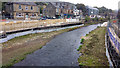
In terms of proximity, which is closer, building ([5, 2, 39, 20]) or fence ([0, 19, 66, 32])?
fence ([0, 19, 66, 32])

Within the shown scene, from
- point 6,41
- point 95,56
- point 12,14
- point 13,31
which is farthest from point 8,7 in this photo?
point 95,56

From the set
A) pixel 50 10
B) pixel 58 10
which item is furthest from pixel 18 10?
pixel 58 10

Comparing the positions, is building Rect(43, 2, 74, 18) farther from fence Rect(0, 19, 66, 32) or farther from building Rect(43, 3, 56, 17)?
fence Rect(0, 19, 66, 32)

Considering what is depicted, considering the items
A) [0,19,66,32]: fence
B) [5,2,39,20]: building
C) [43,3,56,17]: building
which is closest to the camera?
[0,19,66,32]: fence

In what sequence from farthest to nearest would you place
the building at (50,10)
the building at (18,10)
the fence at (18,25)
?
the building at (50,10) → the building at (18,10) → the fence at (18,25)

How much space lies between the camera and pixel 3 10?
50.8m

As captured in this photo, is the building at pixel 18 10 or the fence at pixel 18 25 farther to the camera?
the building at pixel 18 10

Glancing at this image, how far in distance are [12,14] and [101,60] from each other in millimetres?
43080

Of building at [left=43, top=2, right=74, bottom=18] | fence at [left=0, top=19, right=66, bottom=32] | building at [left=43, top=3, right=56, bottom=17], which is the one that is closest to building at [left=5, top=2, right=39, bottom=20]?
building at [left=43, top=3, right=56, bottom=17]

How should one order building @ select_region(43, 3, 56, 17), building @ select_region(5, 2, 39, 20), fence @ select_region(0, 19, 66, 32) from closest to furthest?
fence @ select_region(0, 19, 66, 32) < building @ select_region(5, 2, 39, 20) < building @ select_region(43, 3, 56, 17)

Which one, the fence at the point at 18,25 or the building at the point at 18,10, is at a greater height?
the building at the point at 18,10

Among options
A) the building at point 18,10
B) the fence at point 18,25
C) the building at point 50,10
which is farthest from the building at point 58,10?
the fence at point 18,25

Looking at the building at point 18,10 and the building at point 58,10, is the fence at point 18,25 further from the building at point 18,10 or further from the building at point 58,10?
the building at point 58,10

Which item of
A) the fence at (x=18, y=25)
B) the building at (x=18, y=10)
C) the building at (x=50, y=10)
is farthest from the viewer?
the building at (x=50, y=10)
